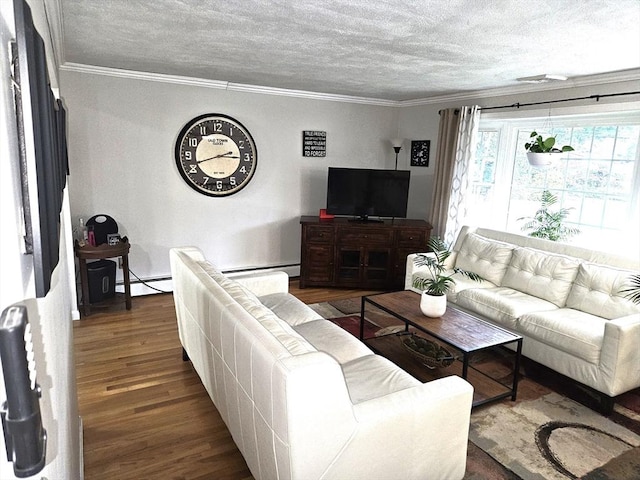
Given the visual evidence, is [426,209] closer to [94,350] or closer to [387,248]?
[387,248]

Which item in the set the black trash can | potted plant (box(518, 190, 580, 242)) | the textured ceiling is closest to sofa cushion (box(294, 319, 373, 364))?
the textured ceiling

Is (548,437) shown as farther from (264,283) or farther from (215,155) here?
(215,155)

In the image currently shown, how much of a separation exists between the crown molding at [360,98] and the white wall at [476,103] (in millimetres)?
28

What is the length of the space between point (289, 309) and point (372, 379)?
1033 millimetres

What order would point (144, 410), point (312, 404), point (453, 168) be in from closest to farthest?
point (312, 404), point (144, 410), point (453, 168)

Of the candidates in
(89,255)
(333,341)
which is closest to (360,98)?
(89,255)

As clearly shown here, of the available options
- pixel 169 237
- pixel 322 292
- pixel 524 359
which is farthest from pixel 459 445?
pixel 169 237

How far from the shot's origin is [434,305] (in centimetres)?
307

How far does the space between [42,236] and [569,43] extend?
303 cm

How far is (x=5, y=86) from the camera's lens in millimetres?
602

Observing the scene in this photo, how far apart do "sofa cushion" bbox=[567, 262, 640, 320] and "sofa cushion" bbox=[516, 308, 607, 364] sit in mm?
71

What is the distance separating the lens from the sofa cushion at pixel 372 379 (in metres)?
2.10

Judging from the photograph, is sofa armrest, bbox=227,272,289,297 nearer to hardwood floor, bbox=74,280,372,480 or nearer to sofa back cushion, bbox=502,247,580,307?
hardwood floor, bbox=74,280,372,480

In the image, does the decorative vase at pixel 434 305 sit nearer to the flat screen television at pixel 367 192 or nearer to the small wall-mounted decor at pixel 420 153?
the flat screen television at pixel 367 192
